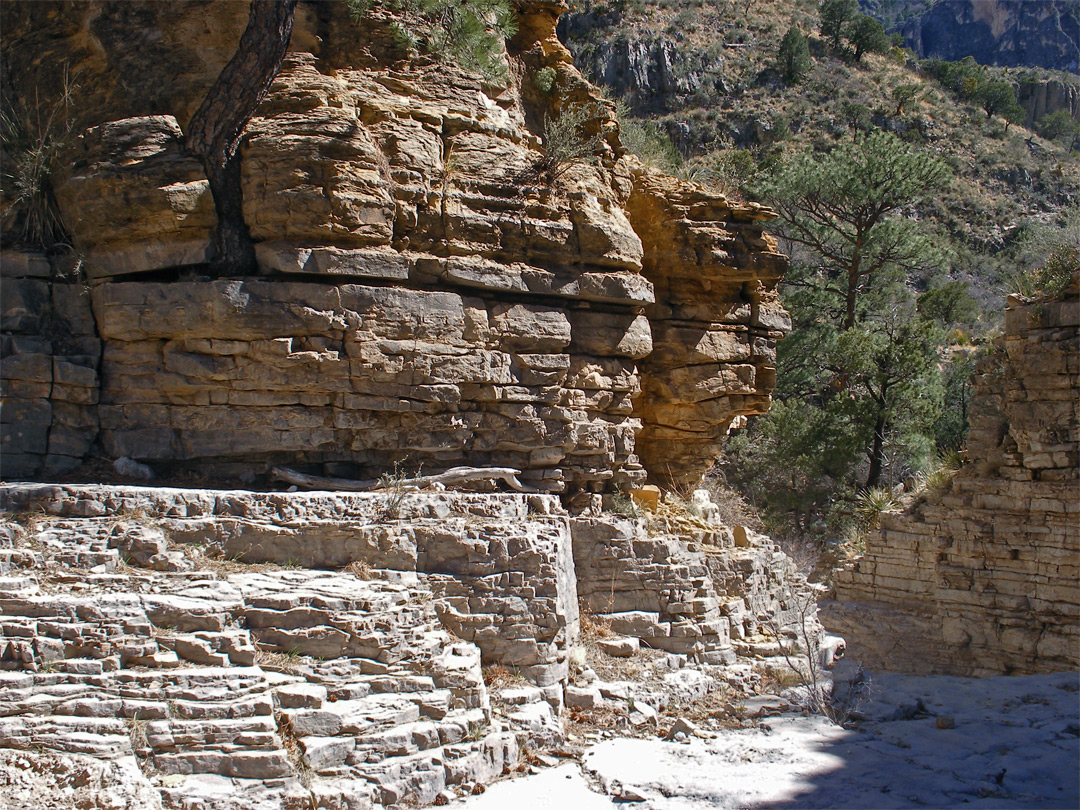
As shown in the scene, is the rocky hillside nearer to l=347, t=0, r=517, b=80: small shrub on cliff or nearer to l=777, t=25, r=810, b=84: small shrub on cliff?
l=777, t=25, r=810, b=84: small shrub on cliff

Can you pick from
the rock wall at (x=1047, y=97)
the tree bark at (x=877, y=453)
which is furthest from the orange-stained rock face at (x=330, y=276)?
the rock wall at (x=1047, y=97)

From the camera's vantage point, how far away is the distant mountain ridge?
58062 millimetres

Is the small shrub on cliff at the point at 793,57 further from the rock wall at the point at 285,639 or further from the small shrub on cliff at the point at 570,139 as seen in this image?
the rock wall at the point at 285,639

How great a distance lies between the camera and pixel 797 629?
8.95 metres

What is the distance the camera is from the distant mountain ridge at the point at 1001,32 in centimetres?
5806

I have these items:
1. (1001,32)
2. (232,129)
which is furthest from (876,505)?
(1001,32)

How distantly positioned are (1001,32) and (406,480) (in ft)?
223

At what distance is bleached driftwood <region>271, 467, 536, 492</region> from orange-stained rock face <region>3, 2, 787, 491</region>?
0.75ft

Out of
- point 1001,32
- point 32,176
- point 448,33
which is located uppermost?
point 1001,32

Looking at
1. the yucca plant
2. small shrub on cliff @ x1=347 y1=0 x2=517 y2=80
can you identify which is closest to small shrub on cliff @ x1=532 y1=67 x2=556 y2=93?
small shrub on cliff @ x1=347 y1=0 x2=517 y2=80

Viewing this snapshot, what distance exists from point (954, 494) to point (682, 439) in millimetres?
4060

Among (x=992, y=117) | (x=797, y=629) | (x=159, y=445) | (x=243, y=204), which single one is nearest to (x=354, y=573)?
(x=159, y=445)

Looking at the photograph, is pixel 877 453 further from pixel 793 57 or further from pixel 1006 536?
pixel 793 57

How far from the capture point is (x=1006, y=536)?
411 inches
